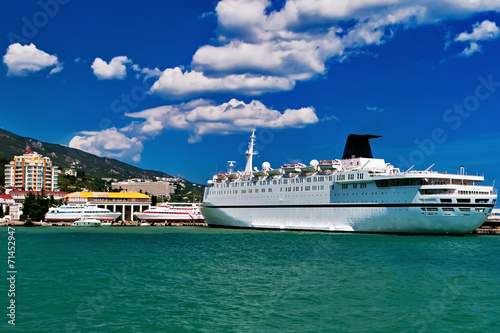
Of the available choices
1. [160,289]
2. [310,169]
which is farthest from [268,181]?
[160,289]

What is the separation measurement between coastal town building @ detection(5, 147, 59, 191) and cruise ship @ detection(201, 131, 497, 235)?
256 feet

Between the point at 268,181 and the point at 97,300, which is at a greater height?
the point at 268,181

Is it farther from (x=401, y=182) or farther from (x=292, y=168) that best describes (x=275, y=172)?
(x=401, y=182)

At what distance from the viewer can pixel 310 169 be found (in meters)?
57.7

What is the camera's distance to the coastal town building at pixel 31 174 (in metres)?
132

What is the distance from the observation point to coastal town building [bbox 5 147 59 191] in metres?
132

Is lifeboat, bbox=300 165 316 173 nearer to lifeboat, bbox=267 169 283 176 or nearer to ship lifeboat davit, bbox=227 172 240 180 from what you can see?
lifeboat, bbox=267 169 283 176

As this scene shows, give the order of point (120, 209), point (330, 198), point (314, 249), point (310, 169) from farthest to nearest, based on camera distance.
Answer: point (120, 209) < point (310, 169) < point (330, 198) < point (314, 249)

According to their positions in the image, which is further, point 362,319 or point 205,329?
point 362,319

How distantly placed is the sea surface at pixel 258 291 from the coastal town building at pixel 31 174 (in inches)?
4249

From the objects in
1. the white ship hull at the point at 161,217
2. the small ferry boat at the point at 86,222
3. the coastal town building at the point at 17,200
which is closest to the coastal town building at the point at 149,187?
the coastal town building at the point at 17,200

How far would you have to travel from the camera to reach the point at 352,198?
50.9 metres

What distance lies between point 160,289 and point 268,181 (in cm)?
4366

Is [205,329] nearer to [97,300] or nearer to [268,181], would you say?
[97,300]
